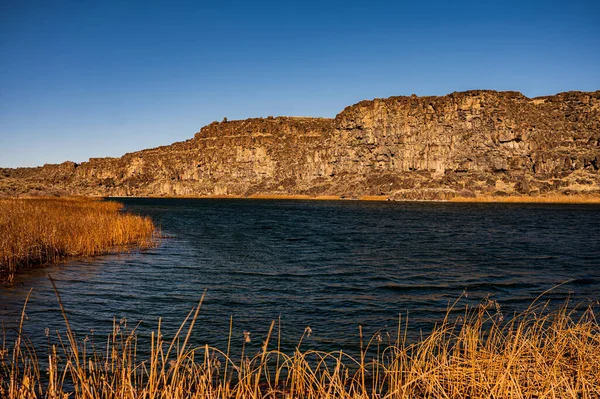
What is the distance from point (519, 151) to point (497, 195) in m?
16.1

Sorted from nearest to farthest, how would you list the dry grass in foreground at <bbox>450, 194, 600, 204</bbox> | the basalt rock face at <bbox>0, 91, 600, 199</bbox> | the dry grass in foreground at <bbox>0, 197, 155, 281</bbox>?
1. the dry grass in foreground at <bbox>0, 197, 155, 281</bbox>
2. the dry grass in foreground at <bbox>450, 194, 600, 204</bbox>
3. the basalt rock face at <bbox>0, 91, 600, 199</bbox>

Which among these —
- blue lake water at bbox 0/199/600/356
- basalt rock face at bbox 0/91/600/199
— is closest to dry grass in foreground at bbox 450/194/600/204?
basalt rock face at bbox 0/91/600/199

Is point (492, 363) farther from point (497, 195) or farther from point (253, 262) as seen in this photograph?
point (497, 195)

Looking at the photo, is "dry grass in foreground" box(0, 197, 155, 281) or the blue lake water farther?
"dry grass in foreground" box(0, 197, 155, 281)

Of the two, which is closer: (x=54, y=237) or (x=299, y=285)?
(x=299, y=285)

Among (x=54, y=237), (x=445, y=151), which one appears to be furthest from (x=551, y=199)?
(x=54, y=237)

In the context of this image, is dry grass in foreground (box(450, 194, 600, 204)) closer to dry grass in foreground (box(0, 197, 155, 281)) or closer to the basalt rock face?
the basalt rock face

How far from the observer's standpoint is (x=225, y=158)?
176m

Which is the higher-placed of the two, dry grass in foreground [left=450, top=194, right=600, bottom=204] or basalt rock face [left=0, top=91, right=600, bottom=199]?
basalt rock face [left=0, top=91, right=600, bottom=199]

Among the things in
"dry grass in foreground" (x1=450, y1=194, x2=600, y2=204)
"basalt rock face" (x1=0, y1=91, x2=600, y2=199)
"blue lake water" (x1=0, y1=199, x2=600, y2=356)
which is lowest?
"blue lake water" (x1=0, y1=199, x2=600, y2=356)

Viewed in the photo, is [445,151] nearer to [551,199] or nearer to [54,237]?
[551,199]

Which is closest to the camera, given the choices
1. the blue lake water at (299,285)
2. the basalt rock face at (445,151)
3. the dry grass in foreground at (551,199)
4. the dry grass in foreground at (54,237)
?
the blue lake water at (299,285)

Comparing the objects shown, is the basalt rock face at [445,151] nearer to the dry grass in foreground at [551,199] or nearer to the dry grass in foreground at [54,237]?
the dry grass in foreground at [551,199]

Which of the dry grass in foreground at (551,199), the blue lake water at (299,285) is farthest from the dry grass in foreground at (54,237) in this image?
the dry grass in foreground at (551,199)
